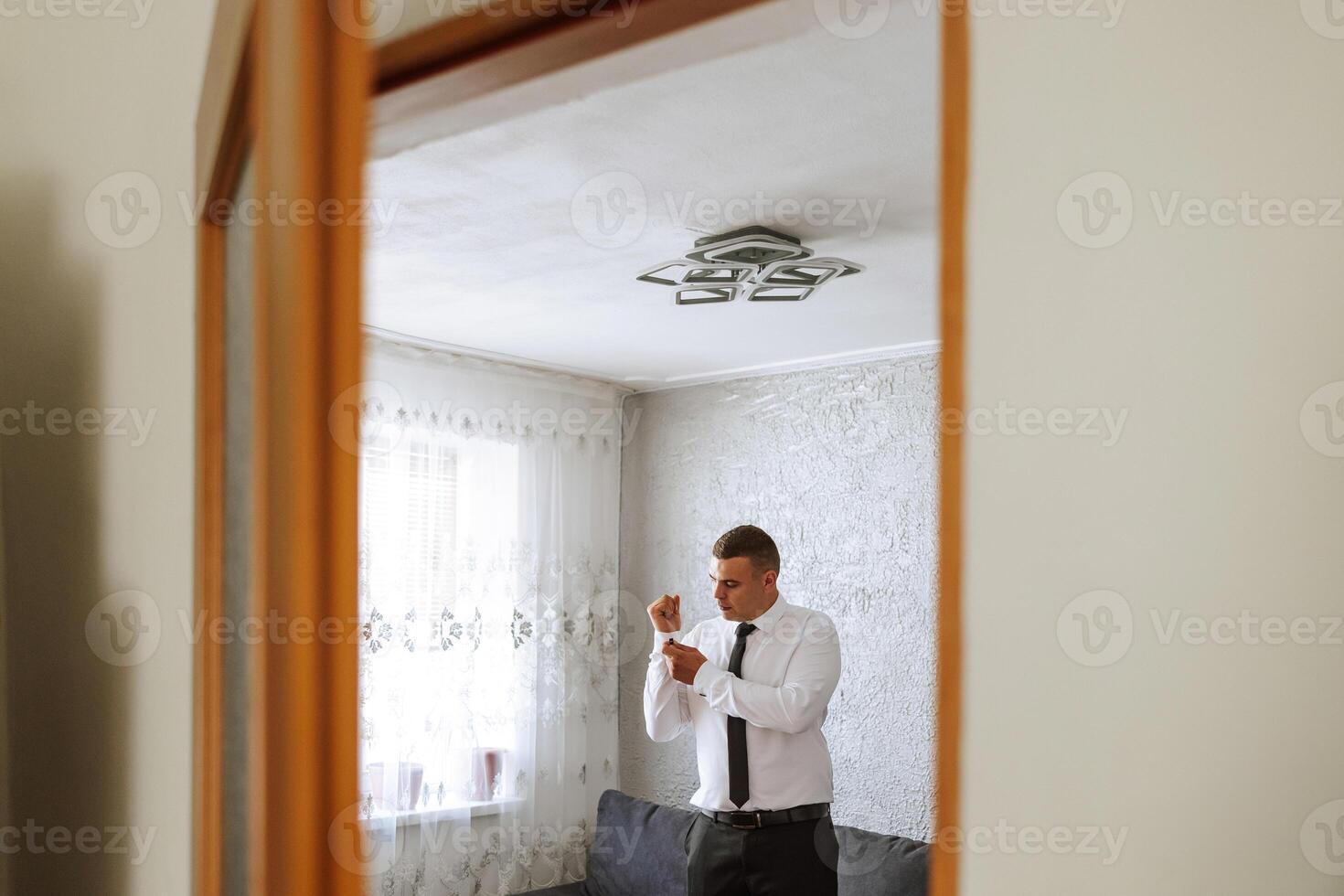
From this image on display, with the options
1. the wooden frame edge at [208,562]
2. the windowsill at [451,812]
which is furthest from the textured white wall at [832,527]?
the wooden frame edge at [208,562]

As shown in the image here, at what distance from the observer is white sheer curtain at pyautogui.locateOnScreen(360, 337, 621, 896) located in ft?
10.9

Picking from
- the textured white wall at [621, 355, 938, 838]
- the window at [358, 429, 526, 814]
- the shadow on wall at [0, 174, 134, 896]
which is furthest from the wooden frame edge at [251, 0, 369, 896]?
the window at [358, 429, 526, 814]

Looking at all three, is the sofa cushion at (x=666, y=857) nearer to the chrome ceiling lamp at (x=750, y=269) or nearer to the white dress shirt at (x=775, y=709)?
the white dress shirt at (x=775, y=709)

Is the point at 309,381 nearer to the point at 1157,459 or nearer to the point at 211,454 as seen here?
the point at 211,454

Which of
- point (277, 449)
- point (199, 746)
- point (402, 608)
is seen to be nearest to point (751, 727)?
point (402, 608)

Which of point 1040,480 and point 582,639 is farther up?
point 1040,480

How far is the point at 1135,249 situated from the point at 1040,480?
0.22 ft

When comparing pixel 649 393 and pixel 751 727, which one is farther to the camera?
pixel 649 393

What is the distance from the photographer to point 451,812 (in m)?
3.38

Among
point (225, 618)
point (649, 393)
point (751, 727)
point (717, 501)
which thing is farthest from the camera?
point (649, 393)

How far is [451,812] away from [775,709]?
1.40 meters

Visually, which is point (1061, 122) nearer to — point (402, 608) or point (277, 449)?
point (277, 449)

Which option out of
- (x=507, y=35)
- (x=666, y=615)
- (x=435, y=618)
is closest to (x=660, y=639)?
(x=666, y=615)

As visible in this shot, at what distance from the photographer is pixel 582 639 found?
3.85m
